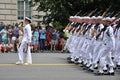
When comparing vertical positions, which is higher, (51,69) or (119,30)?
(119,30)

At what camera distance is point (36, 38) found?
28641mm

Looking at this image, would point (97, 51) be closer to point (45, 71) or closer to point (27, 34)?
point (45, 71)

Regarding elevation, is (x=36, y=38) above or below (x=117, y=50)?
below

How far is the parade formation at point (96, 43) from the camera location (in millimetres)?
17297

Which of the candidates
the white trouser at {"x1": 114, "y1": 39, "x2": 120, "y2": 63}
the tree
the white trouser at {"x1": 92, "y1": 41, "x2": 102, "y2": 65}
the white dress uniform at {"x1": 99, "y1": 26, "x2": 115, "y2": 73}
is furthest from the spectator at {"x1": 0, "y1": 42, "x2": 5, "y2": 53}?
the white dress uniform at {"x1": 99, "y1": 26, "x2": 115, "y2": 73}

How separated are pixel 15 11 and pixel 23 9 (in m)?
0.83

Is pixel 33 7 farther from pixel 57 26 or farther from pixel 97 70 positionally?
pixel 97 70

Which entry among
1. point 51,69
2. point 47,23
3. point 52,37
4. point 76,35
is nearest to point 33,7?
point 47,23

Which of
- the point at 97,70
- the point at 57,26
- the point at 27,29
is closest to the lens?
the point at 97,70

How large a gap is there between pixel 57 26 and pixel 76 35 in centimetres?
1035

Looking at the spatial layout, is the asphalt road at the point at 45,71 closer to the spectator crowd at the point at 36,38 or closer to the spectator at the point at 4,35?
the spectator crowd at the point at 36,38

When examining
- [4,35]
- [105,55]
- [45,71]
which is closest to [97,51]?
[105,55]

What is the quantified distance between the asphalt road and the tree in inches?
349

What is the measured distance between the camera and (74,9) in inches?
1261
